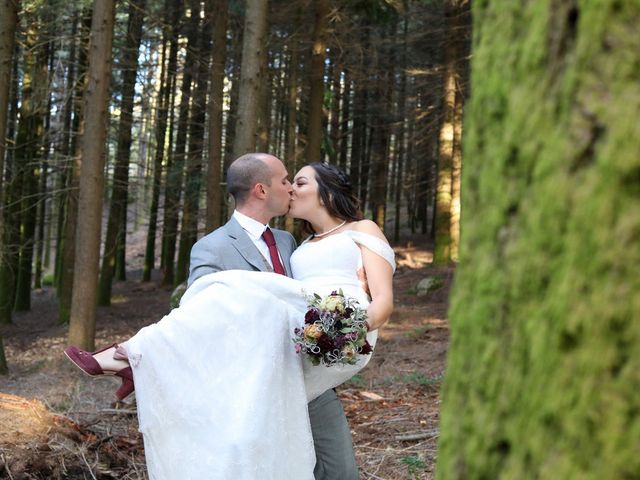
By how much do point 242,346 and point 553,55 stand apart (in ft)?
10.3

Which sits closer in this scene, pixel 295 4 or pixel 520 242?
pixel 520 242

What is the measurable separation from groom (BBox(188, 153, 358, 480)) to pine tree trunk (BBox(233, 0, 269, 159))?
4840 mm

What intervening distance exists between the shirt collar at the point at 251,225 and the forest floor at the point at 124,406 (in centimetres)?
244

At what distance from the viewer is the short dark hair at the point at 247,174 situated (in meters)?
4.68

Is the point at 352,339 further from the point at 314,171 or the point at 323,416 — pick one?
the point at 314,171

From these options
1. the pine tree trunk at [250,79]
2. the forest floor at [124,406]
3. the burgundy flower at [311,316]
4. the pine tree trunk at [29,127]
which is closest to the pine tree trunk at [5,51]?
the pine tree trunk at [29,127]

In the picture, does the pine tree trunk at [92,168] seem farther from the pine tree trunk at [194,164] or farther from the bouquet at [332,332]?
the bouquet at [332,332]

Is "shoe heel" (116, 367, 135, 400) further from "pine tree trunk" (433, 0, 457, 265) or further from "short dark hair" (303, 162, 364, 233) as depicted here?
"pine tree trunk" (433, 0, 457, 265)

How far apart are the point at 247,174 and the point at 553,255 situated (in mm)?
3691

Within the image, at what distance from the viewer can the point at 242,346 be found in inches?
160

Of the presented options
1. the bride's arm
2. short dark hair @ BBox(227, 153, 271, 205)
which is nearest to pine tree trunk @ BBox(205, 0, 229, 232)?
short dark hair @ BBox(227, 153, 271, 205)

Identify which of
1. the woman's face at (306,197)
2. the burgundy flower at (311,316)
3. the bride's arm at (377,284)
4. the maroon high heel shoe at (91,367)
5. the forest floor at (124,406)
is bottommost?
the forest floor at (124,406)

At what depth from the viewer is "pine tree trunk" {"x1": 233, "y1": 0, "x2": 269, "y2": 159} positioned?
959 cm

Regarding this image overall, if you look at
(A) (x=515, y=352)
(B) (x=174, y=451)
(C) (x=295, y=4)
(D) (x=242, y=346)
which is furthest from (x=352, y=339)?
(C) (x=295, y=4)
